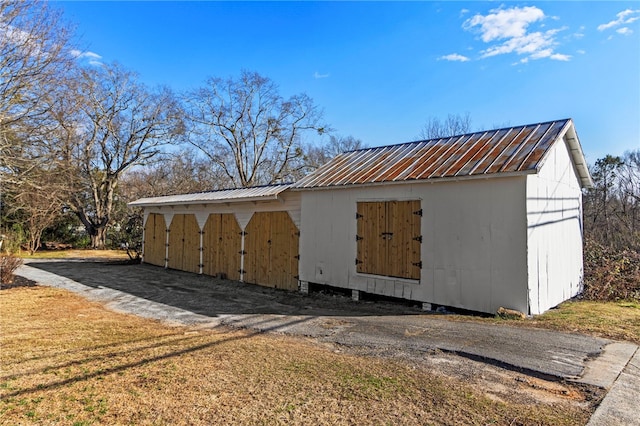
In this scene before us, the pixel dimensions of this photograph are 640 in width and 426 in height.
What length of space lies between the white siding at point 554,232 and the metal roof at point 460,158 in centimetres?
30

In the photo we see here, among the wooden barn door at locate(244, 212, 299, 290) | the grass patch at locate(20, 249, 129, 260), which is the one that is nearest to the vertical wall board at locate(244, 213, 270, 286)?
the wooden barn door at locate(244, 212, 299, 290)

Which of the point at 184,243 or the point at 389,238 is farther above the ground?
the point at 389,238

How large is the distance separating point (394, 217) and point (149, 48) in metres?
10.3

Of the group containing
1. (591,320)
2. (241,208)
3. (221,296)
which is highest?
(241,208)

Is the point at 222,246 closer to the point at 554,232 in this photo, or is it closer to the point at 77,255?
the point at 554,232

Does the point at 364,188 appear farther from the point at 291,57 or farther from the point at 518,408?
the point at 291,57

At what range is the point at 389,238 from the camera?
7504 millimetres

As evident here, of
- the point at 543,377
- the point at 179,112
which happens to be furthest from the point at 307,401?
the point at 179,112

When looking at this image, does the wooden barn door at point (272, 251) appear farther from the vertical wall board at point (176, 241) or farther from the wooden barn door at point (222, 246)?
the vertical wall board at point (176, 241)

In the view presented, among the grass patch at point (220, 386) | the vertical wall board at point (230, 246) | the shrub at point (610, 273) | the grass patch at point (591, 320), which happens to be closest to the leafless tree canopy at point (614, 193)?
the shrub at point (610, 273)

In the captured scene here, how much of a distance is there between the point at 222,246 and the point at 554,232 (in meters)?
8.83

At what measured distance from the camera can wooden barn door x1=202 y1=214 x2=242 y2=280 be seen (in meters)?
11.1

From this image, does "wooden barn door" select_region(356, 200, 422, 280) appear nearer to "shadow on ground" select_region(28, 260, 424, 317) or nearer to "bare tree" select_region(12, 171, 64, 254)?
"shadow on ground" select_region(28, 260, 424, 317)

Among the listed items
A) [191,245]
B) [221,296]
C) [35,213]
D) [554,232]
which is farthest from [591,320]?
[35,213]
